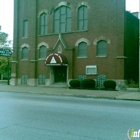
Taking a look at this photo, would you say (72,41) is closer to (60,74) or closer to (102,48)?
(102,48)

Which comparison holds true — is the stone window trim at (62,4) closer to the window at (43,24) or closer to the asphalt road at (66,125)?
the window at (43,24)

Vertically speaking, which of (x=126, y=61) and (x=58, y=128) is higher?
(x=126, y=61)

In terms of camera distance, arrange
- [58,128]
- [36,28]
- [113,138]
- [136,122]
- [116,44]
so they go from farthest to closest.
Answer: [36,28] < [116,44] < [136,122] < [58,128] < [113,138]

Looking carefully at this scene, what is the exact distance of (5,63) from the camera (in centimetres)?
4247

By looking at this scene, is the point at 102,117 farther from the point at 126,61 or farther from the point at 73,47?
the point at 73,47

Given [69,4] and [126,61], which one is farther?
[69,4]

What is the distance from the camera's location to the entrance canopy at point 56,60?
2674 cm

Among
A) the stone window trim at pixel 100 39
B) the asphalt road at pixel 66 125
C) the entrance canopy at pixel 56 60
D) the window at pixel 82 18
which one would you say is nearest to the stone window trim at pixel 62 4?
the window at pixel 82 18

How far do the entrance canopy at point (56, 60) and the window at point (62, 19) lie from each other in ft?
11.3

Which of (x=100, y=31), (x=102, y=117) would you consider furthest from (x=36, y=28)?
(x=102, y=117)

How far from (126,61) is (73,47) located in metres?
6.27

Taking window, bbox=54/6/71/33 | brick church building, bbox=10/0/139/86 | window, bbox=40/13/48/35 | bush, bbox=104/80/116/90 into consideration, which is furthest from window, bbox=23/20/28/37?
bush, bbox=104/80/116/90

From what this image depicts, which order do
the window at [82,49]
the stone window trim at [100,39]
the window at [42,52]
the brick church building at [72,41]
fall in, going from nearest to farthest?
the brick church building at [72,41] < the stone window trim at [100,39] < the window at [82,49] < the window at [42,52]

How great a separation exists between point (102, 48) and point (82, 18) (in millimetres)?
4428
